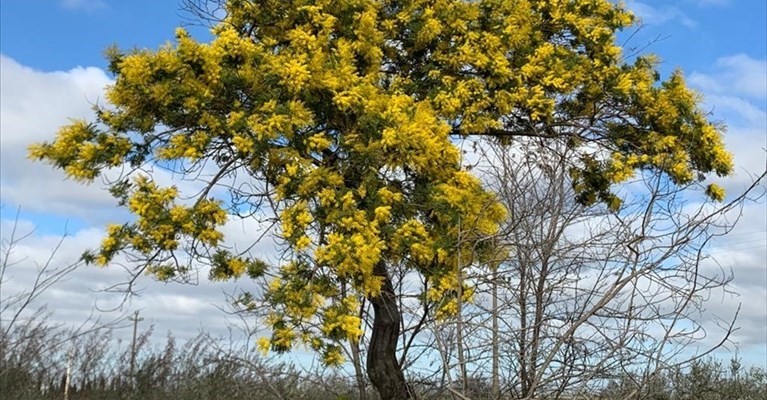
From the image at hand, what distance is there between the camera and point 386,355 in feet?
30.6

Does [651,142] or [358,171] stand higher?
[651,142]

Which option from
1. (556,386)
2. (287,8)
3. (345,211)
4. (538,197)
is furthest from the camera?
(287,8)

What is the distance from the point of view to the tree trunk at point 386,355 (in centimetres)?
926

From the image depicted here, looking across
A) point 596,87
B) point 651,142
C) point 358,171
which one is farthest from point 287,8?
point 651,142

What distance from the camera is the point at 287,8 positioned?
9.80m

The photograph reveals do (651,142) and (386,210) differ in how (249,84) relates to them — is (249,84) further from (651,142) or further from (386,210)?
(651,142)

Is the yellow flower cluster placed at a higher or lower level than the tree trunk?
higher

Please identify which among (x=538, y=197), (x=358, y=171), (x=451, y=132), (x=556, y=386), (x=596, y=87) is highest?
(x=596, y=87)

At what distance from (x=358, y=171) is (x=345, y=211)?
641 millimetres

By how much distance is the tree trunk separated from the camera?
926cm

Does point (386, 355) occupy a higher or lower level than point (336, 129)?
lower

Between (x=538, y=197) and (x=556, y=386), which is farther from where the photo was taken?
(x=538, y=197)

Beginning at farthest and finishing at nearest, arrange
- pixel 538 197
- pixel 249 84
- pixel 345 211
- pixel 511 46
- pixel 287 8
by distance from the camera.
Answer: pixel 511 46, pixel 287 8, pixel 249 84, pixel 345 211, pixel 538 197

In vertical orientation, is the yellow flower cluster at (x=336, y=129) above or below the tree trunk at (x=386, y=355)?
above
